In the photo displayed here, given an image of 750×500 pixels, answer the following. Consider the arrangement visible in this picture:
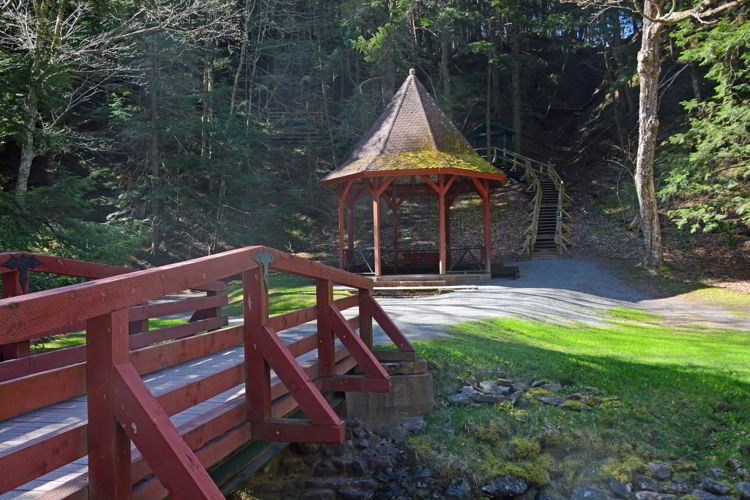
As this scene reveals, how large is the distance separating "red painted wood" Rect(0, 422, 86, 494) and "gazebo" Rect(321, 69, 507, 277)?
49.4ft

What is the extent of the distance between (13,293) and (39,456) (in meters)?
3.25

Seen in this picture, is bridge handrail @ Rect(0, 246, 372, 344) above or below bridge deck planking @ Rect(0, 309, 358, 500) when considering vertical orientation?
above

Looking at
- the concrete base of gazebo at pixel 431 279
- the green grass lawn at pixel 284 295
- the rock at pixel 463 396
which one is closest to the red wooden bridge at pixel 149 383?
the rock at pixel 463 396

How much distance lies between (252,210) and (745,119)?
19.1 m

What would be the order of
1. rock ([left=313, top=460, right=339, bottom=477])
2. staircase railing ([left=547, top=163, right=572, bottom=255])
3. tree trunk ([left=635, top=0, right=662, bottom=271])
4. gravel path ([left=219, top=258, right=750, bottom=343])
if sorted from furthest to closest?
staircase railing ([left=547, top=163, right=572, bottom=255]), tree trunk ([left=635, top=0, right=662, bottom=271]), gravel path ([left=219, top=258, right=750, bottom=343]), rock ([left=313, top=460, right=339, bottom=477])

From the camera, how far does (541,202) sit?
29125 millimetres

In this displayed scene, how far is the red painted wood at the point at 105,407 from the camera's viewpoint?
2.58 metres

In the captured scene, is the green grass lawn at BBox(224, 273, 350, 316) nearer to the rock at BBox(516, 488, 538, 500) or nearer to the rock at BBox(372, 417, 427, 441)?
the rock at BBox(372, 417, 427, 441)

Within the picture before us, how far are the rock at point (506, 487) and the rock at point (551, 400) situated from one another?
1549 mm

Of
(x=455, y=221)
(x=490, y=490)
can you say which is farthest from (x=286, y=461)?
(x=455, y=221)

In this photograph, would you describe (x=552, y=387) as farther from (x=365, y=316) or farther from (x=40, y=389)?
(x=40, y=389)

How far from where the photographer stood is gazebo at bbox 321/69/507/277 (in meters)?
17.6

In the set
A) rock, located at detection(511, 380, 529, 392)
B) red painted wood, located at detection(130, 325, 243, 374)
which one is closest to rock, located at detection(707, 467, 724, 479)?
rock, located at detection(511, 380, 529, 392)

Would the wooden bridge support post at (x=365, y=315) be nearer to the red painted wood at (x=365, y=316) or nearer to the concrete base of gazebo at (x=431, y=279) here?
the red painted wood at (x=365, y=316)
